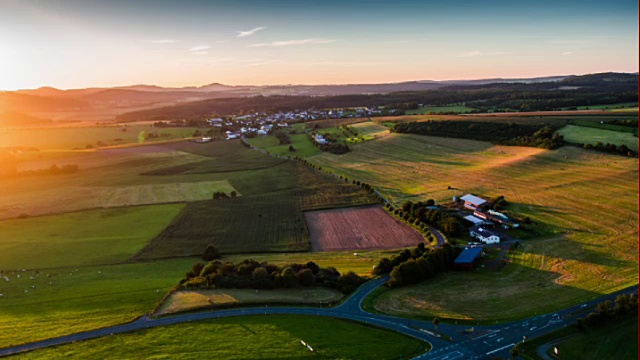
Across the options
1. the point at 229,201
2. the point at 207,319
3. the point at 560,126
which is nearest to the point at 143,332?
the point at 207,319

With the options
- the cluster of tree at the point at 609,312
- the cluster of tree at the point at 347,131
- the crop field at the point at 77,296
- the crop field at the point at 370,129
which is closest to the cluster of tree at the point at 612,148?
the cluster of tree at the point at 609,312

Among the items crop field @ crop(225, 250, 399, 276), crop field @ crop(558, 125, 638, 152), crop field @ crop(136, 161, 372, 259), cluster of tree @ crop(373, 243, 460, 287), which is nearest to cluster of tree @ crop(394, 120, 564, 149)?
crop field @ crop(558, 125, 638, 152)

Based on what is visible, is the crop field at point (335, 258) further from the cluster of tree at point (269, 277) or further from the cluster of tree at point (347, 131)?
the cluster of tree at point (347, 131)

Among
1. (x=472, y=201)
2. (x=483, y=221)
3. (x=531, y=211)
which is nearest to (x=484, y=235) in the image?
(x=483, y=221)

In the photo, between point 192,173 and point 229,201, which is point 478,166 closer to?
point 229,201

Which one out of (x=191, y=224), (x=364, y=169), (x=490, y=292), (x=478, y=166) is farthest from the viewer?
(x=364, y=169)

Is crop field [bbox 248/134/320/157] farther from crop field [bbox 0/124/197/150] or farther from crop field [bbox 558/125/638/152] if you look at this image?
crop field [bbox 558/125/638/152]
